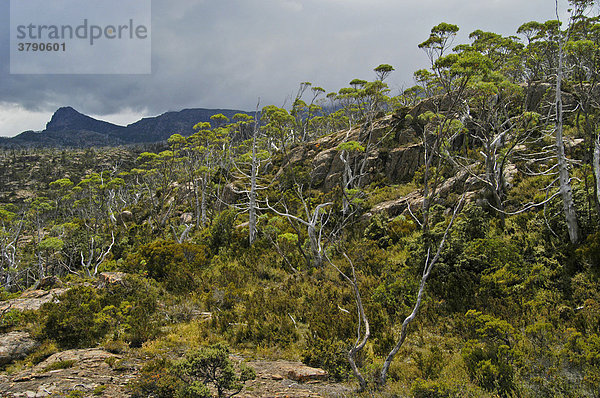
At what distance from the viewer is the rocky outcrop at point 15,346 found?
7336mm

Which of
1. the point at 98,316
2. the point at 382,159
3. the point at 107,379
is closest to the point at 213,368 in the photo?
the point at 107,379

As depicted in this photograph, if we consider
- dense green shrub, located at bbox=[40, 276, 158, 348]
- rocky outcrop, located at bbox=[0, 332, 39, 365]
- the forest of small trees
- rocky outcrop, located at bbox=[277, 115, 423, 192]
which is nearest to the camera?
the forest of small trees

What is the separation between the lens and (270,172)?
30.6m

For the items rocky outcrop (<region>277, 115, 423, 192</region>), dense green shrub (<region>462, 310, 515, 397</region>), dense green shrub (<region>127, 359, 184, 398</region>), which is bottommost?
dense green shrub (<region>127, 359, 184, 398</region>)

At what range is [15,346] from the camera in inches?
303

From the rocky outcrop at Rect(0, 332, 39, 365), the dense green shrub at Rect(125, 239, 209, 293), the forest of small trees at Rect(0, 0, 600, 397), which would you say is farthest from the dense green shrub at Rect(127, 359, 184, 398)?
the dense green shrub at Rect(125, 239, 209, 293)

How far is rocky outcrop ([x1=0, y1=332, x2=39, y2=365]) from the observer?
24.1 feet

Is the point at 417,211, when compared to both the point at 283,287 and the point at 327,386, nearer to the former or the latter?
the point at 283,287

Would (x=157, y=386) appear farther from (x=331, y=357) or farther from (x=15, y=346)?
(x=15, y=346)

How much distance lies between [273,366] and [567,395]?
234 inches

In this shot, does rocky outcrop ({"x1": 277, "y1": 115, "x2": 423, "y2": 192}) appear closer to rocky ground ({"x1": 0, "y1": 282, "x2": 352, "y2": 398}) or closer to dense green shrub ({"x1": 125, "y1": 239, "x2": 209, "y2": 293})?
dense green shrub ({"x1": 125, "y1": 239, "x2": 209, "y2": 293})

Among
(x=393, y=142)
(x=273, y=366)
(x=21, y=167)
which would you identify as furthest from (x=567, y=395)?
(x=21, y=167)

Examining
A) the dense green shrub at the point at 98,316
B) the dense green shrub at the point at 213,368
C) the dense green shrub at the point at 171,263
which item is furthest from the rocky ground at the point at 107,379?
the dense green shrub at the point at 171,263

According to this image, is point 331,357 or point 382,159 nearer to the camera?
point 331,357
